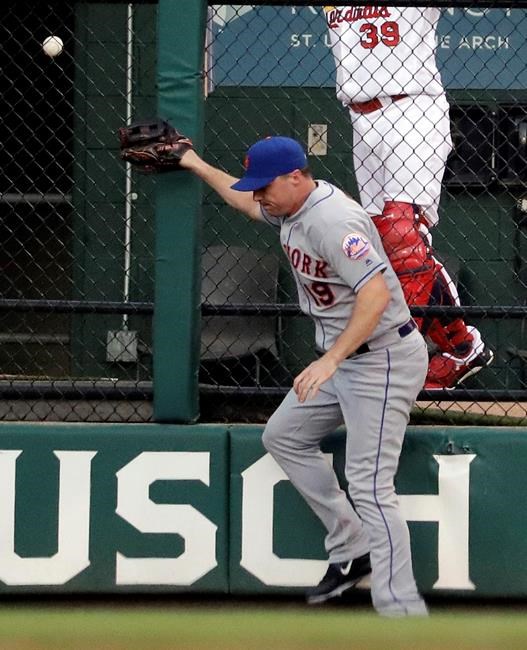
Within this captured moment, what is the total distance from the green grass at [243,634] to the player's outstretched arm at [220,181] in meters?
2.73

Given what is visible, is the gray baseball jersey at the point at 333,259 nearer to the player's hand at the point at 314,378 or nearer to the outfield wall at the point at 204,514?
the player's hand at the point at 314,378

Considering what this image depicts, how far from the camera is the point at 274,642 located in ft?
6.23

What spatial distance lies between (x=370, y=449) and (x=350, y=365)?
30cm

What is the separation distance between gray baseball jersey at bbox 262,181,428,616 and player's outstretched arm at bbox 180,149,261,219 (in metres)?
0.30

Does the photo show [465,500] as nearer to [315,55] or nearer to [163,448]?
[163,448]

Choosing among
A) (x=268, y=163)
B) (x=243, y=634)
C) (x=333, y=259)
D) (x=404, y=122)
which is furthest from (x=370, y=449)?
(x=243, y=634)

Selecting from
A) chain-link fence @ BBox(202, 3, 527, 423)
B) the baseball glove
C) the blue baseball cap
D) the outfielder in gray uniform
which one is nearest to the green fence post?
the baseball glove

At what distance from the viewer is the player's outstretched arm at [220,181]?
454 cm

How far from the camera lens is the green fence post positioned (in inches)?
181

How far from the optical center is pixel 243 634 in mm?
1915

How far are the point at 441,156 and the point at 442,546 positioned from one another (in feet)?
5.85

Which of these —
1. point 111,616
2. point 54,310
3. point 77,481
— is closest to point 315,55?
point 54,310

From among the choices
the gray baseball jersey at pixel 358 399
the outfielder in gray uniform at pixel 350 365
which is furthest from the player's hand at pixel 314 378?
the gray baseball jersey at pixel 358 399

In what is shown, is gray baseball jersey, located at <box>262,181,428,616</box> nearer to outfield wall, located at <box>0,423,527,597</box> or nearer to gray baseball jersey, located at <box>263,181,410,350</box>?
gray baseball jersey, located at <box>263,181,410,350</box>
